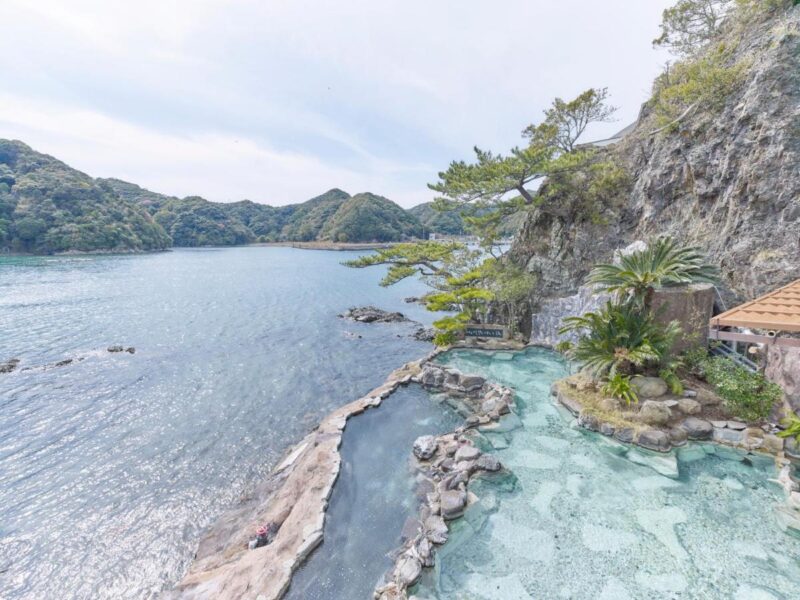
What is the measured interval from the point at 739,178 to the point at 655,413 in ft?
25.2

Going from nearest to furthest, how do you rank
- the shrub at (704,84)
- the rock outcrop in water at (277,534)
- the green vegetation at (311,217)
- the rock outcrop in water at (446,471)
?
the rock outcrop in water at (446,471) < the rock outcrop in water at (277,534) < the shrub at (704,84) < the green vegetation at (311,217)

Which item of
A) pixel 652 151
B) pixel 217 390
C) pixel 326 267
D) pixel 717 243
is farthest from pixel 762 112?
pixel 326 267

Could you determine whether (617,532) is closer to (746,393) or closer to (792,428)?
(792,428)

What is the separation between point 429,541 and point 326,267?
57835 millimetres

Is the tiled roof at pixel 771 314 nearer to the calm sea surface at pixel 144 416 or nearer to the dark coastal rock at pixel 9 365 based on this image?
the calm sea surface at pixel 144 416

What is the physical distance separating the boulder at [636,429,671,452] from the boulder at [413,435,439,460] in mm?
4368

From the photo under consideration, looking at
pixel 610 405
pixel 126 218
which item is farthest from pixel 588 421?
pixel 126 218

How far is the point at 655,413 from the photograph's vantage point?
24.5 feet

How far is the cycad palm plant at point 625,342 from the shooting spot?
27.1 feet

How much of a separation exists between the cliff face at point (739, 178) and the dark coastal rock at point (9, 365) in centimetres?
2799

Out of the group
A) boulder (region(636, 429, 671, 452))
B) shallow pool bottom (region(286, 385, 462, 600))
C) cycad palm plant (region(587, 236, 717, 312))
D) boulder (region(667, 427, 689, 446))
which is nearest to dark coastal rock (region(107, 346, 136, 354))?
shallow pool bottom (region(286, 385, 462, 600))

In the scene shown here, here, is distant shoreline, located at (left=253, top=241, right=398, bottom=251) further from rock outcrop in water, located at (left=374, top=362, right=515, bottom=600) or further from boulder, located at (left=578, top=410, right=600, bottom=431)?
boulder, located at (left=578, top=410, right=600, bottom=431)

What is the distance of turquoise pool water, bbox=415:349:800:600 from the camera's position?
4.35m

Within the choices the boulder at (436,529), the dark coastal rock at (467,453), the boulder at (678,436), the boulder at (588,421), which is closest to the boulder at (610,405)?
the boulder at (588,421)
